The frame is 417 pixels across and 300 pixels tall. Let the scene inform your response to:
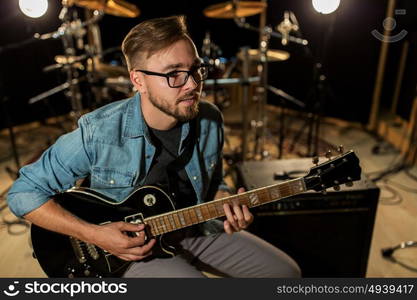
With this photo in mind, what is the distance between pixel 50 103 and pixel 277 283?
15.6 feet

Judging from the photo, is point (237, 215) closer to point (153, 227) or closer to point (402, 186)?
point (153, 227)

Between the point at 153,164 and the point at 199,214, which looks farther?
the point at 153,164

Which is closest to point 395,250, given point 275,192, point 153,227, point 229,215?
point 275,192

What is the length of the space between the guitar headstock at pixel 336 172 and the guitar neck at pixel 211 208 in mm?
63

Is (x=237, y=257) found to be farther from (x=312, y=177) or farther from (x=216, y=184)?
(x=312, y=177)

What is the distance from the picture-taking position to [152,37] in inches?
60.0

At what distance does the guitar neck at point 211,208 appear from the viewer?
5.01 feet

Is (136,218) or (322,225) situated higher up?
(136,218)

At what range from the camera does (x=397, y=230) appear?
2.85m

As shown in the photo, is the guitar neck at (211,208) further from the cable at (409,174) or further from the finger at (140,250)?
the cable at (409,174)

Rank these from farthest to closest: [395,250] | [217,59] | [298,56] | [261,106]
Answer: [298,56] < [261,106] < [217,59] < [395,250]

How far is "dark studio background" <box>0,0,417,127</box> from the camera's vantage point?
4.61 metres

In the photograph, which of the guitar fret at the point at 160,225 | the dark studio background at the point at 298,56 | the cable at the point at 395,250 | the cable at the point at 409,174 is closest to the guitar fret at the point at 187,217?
the guitar fret at the point at 160,225

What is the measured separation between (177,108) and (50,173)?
609mm
